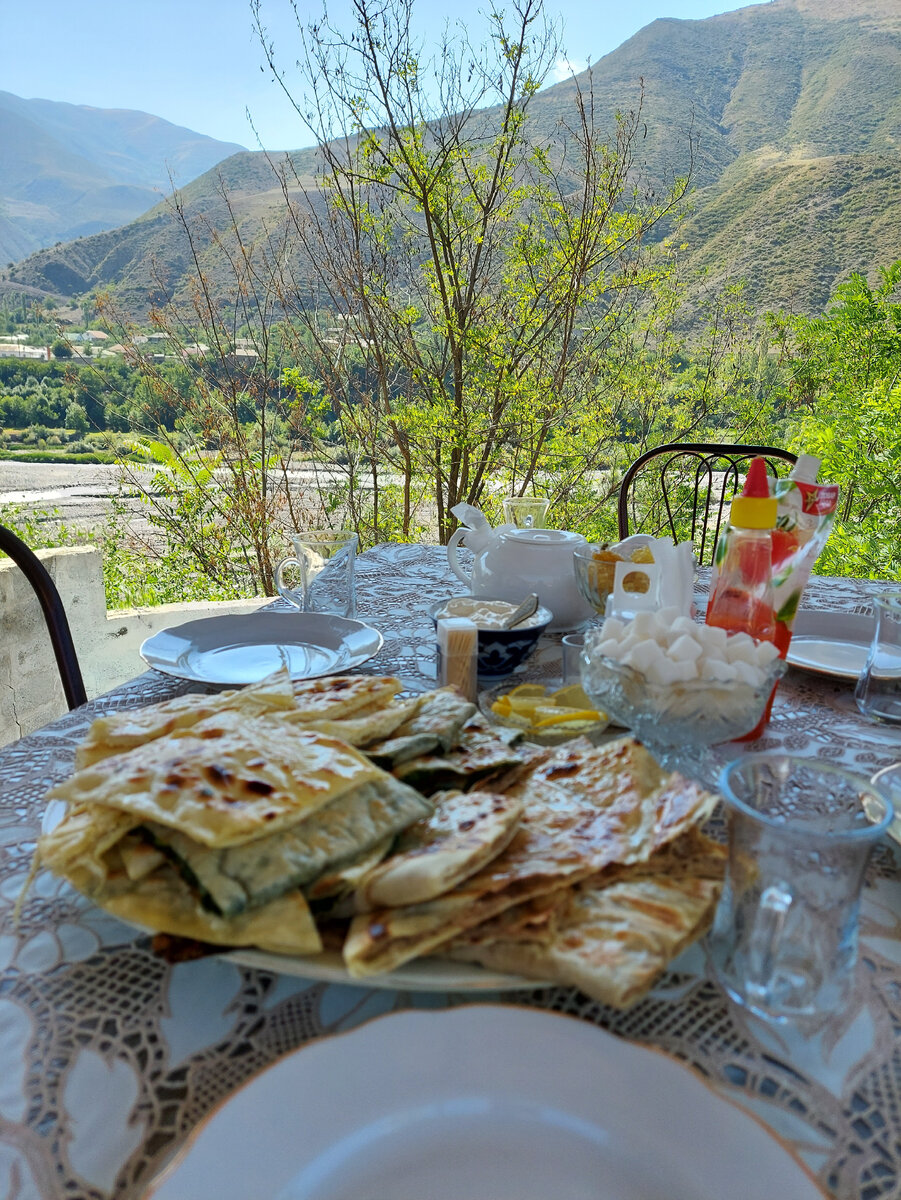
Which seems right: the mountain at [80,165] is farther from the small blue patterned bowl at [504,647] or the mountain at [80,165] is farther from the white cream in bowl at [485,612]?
the small blue patterned bowl at [504,647]

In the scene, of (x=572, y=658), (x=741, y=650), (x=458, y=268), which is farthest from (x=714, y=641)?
(x=458, y=268)

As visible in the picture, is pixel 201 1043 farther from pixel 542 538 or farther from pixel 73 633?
pixel 73 633

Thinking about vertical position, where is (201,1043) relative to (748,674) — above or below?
below

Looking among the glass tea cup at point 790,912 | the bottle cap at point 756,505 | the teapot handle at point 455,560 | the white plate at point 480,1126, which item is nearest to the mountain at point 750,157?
the teapot handle at point 455,560

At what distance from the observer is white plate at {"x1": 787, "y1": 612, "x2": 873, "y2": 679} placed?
1.18 metres

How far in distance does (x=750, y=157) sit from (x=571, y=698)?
8.31m

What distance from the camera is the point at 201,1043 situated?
0.49 metres

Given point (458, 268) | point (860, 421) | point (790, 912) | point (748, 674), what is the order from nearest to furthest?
point (790, 912)
point (748, 674)
point (458, 268)
point (860, 421)

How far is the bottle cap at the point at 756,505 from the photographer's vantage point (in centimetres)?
91

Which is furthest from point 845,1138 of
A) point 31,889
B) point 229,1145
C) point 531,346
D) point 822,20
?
point 822,20

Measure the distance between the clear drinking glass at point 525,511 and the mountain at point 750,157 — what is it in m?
2.98

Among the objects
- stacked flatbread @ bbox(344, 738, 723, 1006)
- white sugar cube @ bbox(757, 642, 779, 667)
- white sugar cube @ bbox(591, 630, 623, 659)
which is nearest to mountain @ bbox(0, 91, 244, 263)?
white sugar cube @ bbox(591, 630, 623, 659)

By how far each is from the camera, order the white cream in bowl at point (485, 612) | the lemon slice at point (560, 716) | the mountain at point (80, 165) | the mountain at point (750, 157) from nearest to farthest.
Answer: the lemon slice at point (560, 716) < the white cream in bowl at point (485, 612) < the mountain at point (750, 157) < the mountain at point (80, 165)

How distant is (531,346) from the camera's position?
4.13 m
